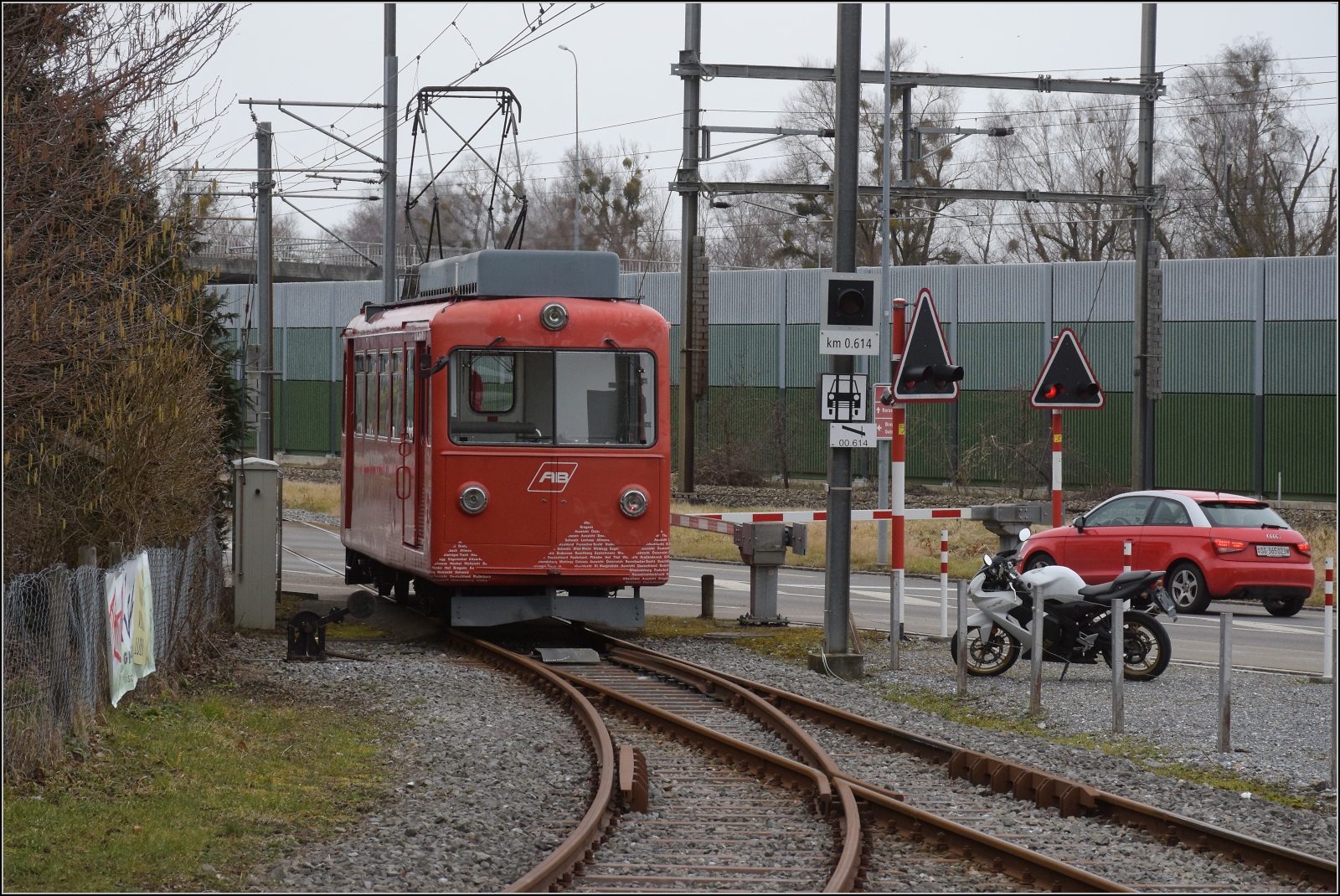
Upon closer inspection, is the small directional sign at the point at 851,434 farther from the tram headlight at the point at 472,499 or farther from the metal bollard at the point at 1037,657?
the tram headlight at the point at 472,499

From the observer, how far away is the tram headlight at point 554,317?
51.5 feet

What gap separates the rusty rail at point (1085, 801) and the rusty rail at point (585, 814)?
1.77 meters

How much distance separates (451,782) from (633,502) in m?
6.31

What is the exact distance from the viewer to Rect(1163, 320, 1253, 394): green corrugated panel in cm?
4212

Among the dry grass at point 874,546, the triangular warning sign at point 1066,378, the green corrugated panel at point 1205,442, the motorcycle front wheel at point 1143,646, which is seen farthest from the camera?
the green corrugated panel at point 1205,442

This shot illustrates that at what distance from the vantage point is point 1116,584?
558 inches

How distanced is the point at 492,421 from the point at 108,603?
5835mm

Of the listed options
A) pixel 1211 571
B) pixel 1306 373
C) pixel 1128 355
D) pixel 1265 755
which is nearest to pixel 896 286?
pixel 1128 355

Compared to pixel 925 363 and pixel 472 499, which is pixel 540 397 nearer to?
pixel 472 499

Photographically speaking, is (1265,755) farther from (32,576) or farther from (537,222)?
(537,222)

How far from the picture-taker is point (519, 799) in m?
9.33

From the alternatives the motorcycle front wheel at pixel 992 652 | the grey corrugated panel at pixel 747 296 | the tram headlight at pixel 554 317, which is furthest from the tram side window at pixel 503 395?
the grey corrugated panel at pixel 747 296

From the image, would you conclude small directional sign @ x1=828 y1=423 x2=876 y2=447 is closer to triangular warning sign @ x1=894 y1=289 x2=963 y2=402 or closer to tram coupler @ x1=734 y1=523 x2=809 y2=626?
triangular warning sign @ x1=894 y1=289 x2=963 y2=402

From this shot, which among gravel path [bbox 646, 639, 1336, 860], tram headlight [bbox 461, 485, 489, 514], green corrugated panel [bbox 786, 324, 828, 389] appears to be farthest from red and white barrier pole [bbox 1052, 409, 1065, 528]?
green corrugated panel [bbox 786, 324, 828, 389]
